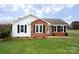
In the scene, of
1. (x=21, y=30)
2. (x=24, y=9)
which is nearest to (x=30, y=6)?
(x=24, y=9)

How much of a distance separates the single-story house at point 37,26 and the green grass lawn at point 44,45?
0.25 ft

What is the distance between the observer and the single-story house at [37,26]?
154 inches

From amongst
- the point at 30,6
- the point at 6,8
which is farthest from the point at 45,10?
the point at 6,8

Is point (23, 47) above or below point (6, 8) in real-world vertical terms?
below

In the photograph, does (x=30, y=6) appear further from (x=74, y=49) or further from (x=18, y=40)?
(x=74, y=49)

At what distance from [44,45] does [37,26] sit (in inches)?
10.2

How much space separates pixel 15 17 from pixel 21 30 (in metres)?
0.18

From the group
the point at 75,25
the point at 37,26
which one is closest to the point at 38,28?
the point at 37,26

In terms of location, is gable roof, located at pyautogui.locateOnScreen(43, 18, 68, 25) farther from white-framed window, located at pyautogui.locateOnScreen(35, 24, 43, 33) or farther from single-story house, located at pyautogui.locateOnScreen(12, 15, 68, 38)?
white-framed window, located at pyautogui.locateOnScreen(35, 24, 43, 33)

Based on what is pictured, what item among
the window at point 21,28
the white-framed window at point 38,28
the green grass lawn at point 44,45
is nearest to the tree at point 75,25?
the green grass lawn at point 44,45

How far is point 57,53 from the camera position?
12.8 feet

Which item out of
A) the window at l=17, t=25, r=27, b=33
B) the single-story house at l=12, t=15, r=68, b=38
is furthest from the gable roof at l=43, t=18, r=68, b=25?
the window at l=17, t=25, r=27, b=33

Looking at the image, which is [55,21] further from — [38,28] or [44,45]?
[44,45]
